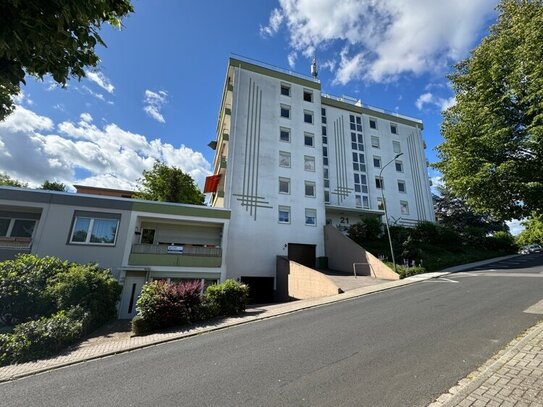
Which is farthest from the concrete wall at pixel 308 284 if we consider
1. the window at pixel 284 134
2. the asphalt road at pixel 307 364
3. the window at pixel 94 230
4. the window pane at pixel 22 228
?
Result: the window pane at pixel 22 228

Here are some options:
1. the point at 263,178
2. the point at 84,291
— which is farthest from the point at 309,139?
the point at 84,291

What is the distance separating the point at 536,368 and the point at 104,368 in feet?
29.1

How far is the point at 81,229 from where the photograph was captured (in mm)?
16312

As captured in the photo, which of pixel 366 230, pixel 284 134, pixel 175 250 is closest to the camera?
pixel 175 250

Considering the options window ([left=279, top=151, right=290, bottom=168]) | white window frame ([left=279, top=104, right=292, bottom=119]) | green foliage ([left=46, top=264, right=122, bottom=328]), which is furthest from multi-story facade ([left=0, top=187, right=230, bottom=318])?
white window frame ([left=279, top=104, right=292, bottom=119])

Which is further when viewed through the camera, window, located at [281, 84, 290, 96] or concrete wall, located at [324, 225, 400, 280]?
window, located at [281, 84, 290, 96]

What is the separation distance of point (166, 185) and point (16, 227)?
18.0 m

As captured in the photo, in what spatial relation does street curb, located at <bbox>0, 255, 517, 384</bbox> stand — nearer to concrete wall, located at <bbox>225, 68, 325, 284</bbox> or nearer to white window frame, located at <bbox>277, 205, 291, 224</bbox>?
concrete wall, located at <bbox>225, 68, 325, 284</bbox>

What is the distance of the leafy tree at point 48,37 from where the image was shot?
3.09m

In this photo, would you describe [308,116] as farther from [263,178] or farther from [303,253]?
[303,253]

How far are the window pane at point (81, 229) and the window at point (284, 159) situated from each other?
16.9 meters

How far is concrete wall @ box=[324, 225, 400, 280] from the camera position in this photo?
18.9m

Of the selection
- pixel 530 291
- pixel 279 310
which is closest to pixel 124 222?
pixel 279 310

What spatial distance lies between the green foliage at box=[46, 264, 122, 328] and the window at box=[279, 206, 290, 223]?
15225mm
